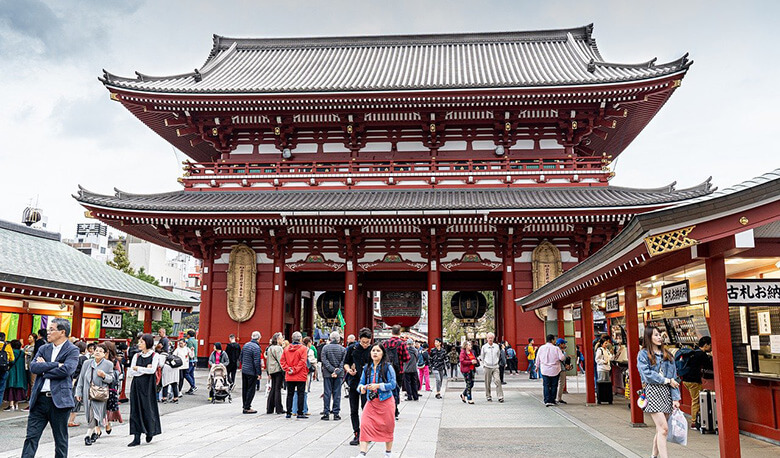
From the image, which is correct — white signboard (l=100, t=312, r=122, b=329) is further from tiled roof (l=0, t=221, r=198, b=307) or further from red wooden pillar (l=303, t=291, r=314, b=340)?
red wooden pillar (l=303, t=291, r=314, b=340)

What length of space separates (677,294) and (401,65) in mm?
21000

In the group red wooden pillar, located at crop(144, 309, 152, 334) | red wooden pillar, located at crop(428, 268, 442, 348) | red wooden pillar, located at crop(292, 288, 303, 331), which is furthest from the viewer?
red wooden pillar, located at crop(292, 288, 303, 331)

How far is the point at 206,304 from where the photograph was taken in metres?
22.7

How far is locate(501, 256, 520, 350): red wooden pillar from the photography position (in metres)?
21.6

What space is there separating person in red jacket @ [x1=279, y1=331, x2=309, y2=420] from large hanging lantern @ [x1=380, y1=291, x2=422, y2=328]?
13284 millimetres

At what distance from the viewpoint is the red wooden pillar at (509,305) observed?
2162 cm

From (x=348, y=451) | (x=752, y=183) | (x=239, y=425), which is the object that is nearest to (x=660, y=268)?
(x=752, y=183)

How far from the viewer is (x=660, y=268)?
29.1ft

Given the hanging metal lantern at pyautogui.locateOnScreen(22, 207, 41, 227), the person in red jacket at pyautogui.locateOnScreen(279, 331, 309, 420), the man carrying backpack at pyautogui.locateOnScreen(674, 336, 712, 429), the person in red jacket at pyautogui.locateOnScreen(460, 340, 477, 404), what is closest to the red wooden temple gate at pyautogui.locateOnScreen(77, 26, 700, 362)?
the hanging metal lantern at pyautogui.locateOnScreen(22, 207, 41, 227)

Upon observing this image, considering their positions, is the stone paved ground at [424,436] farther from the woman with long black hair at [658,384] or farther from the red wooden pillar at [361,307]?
the red wooden pillar at [361,307]

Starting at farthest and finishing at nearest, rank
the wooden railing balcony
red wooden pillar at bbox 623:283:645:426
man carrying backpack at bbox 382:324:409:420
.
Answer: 1. the wooden railing balcony
2. man carrying backpack at bbox 382:324:409:420
3. red wooden pillar at bbox 623:283:645:426

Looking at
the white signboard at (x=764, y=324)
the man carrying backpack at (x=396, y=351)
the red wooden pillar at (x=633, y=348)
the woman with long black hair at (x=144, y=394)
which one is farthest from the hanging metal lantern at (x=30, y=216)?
the white signboard at (x=764, y=324)

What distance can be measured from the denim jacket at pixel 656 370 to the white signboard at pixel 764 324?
4.77m

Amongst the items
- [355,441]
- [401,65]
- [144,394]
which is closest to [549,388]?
[355,441]
